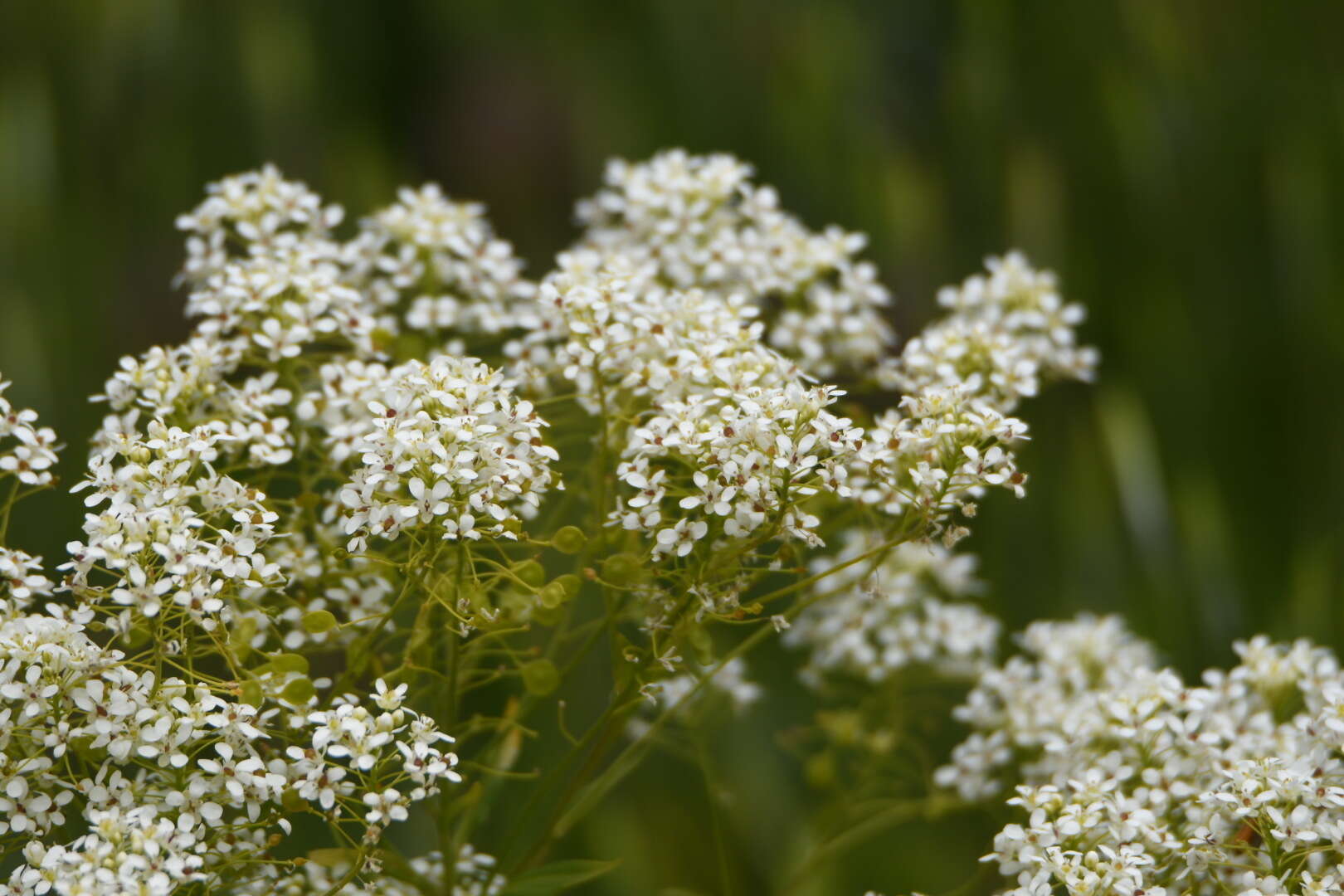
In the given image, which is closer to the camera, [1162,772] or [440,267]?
[1162,772]

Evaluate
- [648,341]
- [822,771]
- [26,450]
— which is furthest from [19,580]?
[822,771]

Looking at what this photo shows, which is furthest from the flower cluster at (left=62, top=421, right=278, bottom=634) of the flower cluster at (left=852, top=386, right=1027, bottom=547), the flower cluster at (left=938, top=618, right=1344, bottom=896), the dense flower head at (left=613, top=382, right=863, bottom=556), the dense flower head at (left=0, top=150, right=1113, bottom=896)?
the flower cluster at (left=938, top=618, right=1344, bottom=896)

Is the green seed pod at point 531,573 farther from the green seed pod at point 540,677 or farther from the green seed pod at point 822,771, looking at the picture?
the green seed pod at point 822,771

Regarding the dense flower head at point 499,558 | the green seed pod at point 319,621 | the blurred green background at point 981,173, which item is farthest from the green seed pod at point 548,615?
the blurred green background at point 981,173

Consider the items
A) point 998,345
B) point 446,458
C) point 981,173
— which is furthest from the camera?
→ point 981,173

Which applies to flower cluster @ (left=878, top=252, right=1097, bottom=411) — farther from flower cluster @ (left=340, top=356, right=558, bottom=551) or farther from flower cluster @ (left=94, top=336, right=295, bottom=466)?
flower cluster @ (left=94, top=336, right=295, bottom=466)

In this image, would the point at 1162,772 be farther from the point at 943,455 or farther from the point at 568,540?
the point at 568,540
